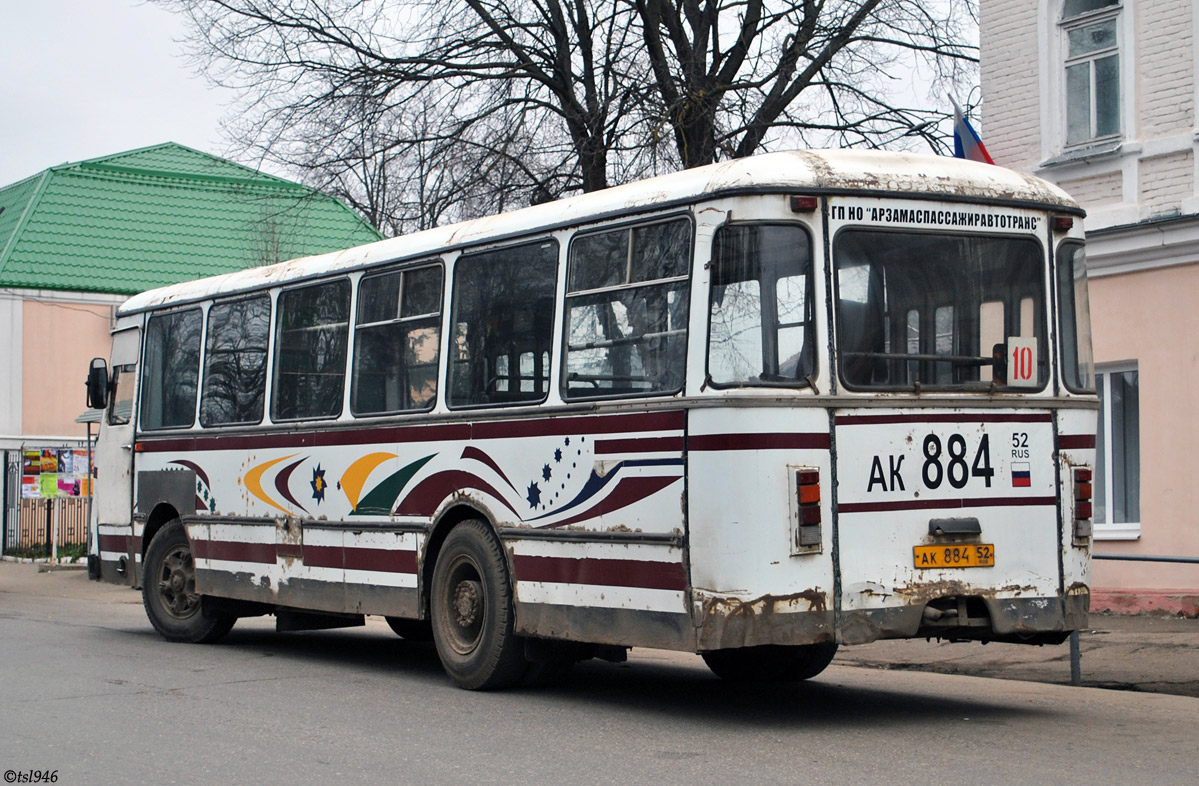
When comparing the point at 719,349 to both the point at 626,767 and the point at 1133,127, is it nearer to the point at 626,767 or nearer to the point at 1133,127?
the point at 626,767

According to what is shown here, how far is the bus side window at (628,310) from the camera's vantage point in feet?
28.9

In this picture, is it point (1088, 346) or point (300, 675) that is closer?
point (1088, 346)

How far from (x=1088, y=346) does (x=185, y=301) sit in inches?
324

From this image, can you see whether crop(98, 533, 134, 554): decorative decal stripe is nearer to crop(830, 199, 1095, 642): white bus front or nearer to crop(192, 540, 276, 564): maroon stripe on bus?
crop(192, 540, 276, 564): maroon stripe on bus

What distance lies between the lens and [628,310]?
9.16 m

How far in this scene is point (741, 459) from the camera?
832 centimetres

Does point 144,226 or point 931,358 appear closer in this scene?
point 931,358

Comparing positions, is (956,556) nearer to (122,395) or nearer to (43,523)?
(122,395)

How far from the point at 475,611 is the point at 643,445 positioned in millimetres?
2119

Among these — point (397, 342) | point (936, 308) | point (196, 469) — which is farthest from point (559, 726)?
point (196, 469)

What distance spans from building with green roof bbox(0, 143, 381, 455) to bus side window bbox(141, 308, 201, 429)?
16.3 meters

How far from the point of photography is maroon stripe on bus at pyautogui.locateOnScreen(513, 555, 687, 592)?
28.4 feet

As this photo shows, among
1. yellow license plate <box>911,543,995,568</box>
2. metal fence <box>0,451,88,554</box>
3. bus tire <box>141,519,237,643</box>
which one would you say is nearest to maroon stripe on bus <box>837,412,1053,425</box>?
yellow license plate <box>911,543,995,568</box>

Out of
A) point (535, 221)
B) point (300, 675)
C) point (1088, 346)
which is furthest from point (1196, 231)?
point (300, 675)
